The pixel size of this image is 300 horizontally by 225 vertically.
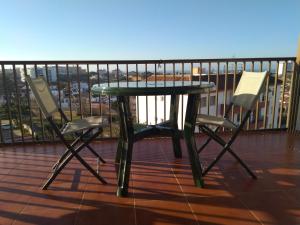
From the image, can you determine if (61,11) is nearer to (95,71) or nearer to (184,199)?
(95,71)

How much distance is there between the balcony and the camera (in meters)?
1.67

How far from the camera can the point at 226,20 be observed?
8.98 meters

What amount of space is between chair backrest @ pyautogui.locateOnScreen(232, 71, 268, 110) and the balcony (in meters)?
0.61

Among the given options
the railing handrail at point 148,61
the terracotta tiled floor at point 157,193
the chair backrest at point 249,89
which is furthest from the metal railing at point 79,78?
the chair backrest at point 249,89

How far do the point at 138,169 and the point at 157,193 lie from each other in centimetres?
54

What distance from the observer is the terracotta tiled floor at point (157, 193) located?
1.62 m

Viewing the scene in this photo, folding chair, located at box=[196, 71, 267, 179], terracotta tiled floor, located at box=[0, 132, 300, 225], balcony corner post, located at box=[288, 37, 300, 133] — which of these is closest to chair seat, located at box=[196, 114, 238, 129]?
folding chair, located at box=[196, 71, 267, 179]

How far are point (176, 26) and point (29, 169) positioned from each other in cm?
721

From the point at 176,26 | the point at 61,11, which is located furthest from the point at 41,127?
the point at 176,26

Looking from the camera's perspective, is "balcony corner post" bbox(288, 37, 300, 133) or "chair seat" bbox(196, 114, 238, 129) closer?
"chair seat" bbox(196, 114, 238, 129)

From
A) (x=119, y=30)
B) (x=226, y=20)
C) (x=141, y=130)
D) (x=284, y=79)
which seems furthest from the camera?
(x=226, y=20)

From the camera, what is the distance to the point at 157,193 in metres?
1.96

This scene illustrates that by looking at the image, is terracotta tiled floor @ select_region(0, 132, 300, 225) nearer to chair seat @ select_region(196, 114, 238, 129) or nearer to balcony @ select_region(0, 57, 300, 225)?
balcony @ select_region(0, 57, 300, 225)

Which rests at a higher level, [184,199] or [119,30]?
[119,30]
